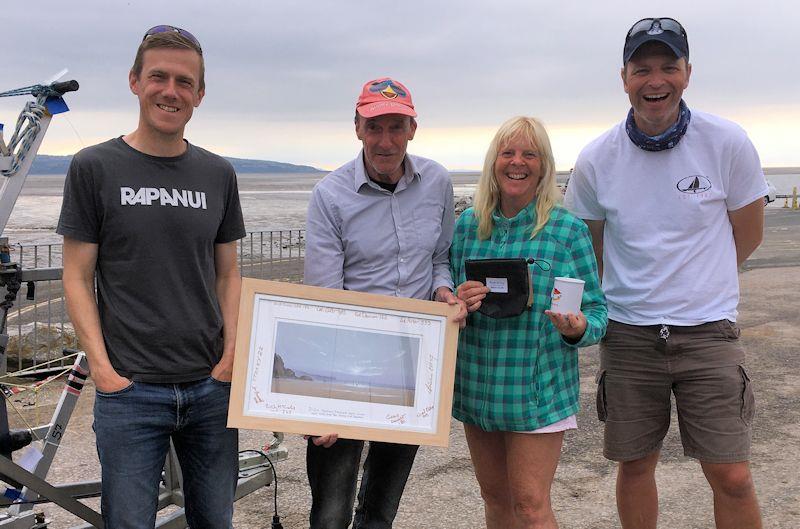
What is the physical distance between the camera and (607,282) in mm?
3664

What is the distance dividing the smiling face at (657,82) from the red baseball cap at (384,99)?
40.5 inches

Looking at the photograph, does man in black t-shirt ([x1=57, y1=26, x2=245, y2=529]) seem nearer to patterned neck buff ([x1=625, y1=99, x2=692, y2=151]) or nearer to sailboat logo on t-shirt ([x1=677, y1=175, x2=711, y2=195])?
patterned neck buff ([x1=625, y1=99, x2=692, y2=151])

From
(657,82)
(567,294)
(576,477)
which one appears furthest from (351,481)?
(576,477)

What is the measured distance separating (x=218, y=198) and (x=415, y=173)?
0.83m

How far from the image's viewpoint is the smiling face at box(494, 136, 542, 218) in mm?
3094

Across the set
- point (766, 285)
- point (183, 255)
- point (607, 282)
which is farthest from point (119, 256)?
point (766, 285)

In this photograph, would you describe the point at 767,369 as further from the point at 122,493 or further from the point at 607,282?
the point at 122,493

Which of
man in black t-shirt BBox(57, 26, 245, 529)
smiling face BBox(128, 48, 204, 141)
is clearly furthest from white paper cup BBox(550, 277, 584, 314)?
smiling face BBox(128, 48, 204, 141)

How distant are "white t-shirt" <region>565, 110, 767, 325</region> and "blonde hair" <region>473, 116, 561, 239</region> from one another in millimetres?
525

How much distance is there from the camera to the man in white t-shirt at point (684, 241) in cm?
340

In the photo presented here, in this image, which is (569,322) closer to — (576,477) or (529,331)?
(529,331)

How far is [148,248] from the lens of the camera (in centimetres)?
274

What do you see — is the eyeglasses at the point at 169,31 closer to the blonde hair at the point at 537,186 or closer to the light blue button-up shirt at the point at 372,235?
the light blue button-up shirt at the point at 372,235

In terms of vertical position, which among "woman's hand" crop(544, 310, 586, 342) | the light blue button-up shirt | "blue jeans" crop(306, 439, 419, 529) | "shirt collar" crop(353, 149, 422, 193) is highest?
"shirt collar" crop(353, 149, 422, 193)
